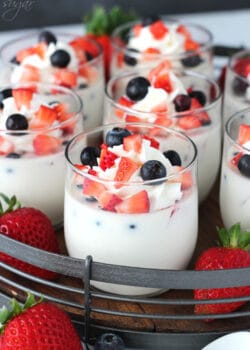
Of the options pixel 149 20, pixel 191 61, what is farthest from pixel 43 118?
pixel 149 20

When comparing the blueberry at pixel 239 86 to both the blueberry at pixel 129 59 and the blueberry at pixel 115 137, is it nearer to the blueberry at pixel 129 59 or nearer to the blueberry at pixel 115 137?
the blueberry at pixel 129 59

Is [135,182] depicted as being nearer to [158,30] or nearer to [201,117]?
[201,117]

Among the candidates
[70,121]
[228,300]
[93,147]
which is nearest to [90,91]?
[70,121]

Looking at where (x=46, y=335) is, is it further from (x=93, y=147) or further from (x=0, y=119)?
(x=0, y=119)

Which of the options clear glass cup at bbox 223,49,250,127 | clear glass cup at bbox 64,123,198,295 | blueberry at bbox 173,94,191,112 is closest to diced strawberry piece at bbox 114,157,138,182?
clear glass cup at bbox 64,123,198,295

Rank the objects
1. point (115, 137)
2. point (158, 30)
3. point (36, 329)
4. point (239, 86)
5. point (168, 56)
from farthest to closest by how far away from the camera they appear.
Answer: point (158, 30)
point (168, 56)
point (239, 86)
point (115, 137)
point (36, 329)

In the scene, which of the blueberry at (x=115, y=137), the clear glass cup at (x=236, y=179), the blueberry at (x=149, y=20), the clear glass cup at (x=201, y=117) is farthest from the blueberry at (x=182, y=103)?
the blueberry at (x=149, y=20)
